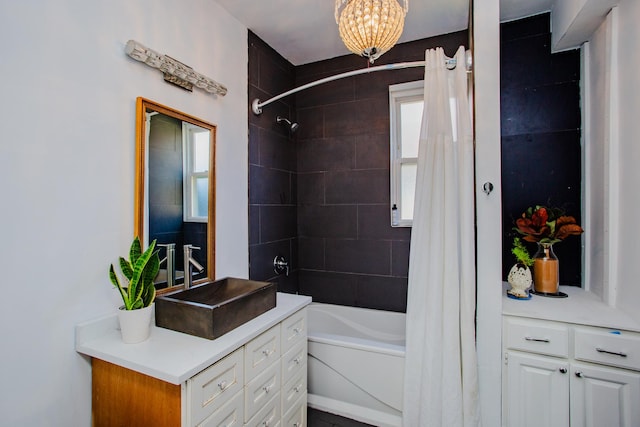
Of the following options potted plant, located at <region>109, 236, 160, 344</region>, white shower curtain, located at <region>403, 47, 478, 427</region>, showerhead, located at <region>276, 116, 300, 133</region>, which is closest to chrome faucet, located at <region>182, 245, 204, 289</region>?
potted plant, located at <region>109, 236, 160, 344</region>

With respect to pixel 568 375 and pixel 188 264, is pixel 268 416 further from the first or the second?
pixel 568 375

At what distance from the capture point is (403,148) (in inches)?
98.7

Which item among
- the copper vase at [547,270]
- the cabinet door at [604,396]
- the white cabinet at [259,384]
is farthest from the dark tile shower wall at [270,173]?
the cabinet door at [604,396]

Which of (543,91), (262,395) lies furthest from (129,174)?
(543,91)

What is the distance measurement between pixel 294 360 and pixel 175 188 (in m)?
1.12

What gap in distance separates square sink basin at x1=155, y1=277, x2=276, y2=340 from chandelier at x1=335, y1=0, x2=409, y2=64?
125 centimetres

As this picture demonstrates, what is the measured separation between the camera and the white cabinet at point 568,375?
54.0 inches

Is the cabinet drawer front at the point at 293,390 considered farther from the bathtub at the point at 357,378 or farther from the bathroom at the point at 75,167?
the bathroom at the point at 75,167

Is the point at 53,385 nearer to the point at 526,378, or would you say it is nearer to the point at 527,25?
the point at 526,378

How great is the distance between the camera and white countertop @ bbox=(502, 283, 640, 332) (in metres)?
1.42

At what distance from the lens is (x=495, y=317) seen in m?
1.59

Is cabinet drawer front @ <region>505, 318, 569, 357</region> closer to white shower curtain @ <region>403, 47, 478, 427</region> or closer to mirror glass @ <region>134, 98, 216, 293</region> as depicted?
white shower curtain @ <region>403, 47, 478, 427</region>

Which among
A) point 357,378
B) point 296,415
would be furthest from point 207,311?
point 357,378

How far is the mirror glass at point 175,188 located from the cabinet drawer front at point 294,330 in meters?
0.60
